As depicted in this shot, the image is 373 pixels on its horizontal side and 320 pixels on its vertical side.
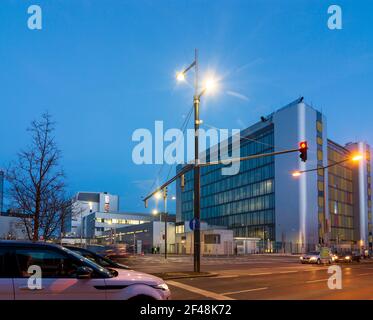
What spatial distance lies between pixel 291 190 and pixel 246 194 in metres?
17.7

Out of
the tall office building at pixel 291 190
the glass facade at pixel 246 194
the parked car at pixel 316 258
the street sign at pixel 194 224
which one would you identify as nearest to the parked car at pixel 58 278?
the street sign at pixel 194 224

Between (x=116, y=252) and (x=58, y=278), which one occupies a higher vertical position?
(x=58, y=278)

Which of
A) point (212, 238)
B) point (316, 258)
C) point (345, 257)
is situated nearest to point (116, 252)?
point (316, 258)

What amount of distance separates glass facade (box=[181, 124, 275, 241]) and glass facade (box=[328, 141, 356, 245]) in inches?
516

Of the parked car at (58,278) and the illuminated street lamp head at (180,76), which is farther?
the illuminated street lamp head at (180,76)

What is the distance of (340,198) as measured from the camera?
100188mm

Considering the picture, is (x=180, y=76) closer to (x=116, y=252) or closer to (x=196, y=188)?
(x=196, y=188)

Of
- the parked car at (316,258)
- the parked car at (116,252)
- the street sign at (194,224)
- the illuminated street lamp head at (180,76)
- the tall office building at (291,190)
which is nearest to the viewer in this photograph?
the street sign at (194,224)

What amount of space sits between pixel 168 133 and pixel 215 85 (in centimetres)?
549

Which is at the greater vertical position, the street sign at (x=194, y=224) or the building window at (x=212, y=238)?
the street sign at (x=194, y=224)

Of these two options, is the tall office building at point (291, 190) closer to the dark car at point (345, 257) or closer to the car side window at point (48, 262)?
the dark car at point (345, 257)

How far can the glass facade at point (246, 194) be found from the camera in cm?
9350

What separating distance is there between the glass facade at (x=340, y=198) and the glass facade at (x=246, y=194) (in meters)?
13.1
